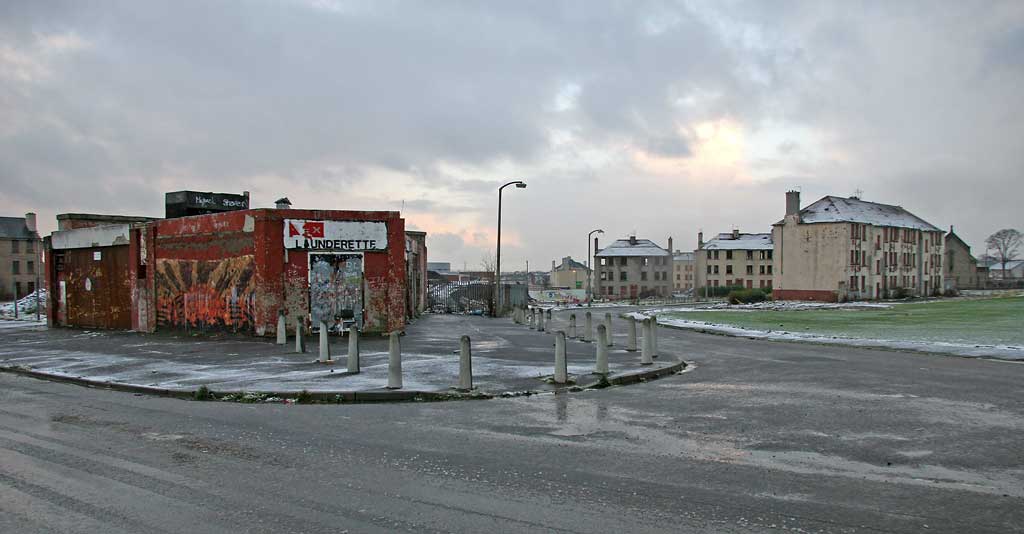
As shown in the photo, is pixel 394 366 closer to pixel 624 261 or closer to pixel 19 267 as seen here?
pixel 19 267

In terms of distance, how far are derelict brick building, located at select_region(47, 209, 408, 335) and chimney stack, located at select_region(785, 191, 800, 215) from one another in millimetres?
58894

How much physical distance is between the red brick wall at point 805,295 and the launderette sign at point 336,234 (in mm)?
57147

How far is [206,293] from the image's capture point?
21.8m

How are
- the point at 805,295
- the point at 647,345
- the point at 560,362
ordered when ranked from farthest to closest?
the point at 805,295 → the point at 647,345 → the point at 560,362

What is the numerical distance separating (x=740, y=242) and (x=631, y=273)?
17589mm

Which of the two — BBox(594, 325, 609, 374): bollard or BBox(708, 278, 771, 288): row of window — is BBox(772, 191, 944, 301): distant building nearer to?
BBox(708, 278, 771, 288): row of window

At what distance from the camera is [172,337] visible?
2158 centimetres

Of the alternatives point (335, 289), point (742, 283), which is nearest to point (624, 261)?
point (742, 283)

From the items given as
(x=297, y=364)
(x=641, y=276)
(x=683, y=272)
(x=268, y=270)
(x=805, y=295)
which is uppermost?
(x=268, y=270)

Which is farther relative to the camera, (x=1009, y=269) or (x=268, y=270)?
(x=1009, y=269)

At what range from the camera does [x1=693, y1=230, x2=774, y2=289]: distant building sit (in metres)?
95.7

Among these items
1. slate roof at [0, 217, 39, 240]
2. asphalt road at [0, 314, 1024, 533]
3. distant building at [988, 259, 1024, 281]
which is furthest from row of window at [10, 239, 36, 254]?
distant building at [988, 259, 1024, 281]

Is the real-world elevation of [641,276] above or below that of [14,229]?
below

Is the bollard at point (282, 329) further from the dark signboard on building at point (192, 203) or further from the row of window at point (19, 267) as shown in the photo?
the row of window at point (19, 267)
